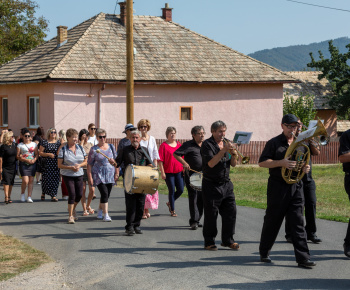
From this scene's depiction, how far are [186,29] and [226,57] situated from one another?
2912mm

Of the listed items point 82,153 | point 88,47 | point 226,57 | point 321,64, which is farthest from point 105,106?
point 321,64

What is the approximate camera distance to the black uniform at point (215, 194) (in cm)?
995

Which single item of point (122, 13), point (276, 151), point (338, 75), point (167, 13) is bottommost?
point (276, 151)

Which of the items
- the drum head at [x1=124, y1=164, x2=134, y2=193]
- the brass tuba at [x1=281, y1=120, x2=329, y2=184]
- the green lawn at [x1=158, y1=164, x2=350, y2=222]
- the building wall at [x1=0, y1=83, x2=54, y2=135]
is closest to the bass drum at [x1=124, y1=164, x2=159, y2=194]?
the drum head at [x1=124, y1=164, x2=134, y2=193]

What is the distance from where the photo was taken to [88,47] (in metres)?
31.0

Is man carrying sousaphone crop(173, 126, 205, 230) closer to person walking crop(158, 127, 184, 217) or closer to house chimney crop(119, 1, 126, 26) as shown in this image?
person walking crop(158, 127, 184, 217)

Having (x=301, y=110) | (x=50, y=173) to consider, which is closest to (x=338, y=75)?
(x=301, y=110)

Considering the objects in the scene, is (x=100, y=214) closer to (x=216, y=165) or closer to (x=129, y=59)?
(x=216, y=165)

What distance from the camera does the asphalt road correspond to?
8.07 m

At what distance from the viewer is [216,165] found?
9.92 m

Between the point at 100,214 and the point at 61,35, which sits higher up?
the point at 61,35

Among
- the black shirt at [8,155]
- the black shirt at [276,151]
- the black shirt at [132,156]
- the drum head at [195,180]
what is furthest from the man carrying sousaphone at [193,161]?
the black shirt at [8,155]

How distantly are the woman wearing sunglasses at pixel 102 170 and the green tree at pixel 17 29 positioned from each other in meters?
35.7

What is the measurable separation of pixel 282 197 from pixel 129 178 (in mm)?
3204
